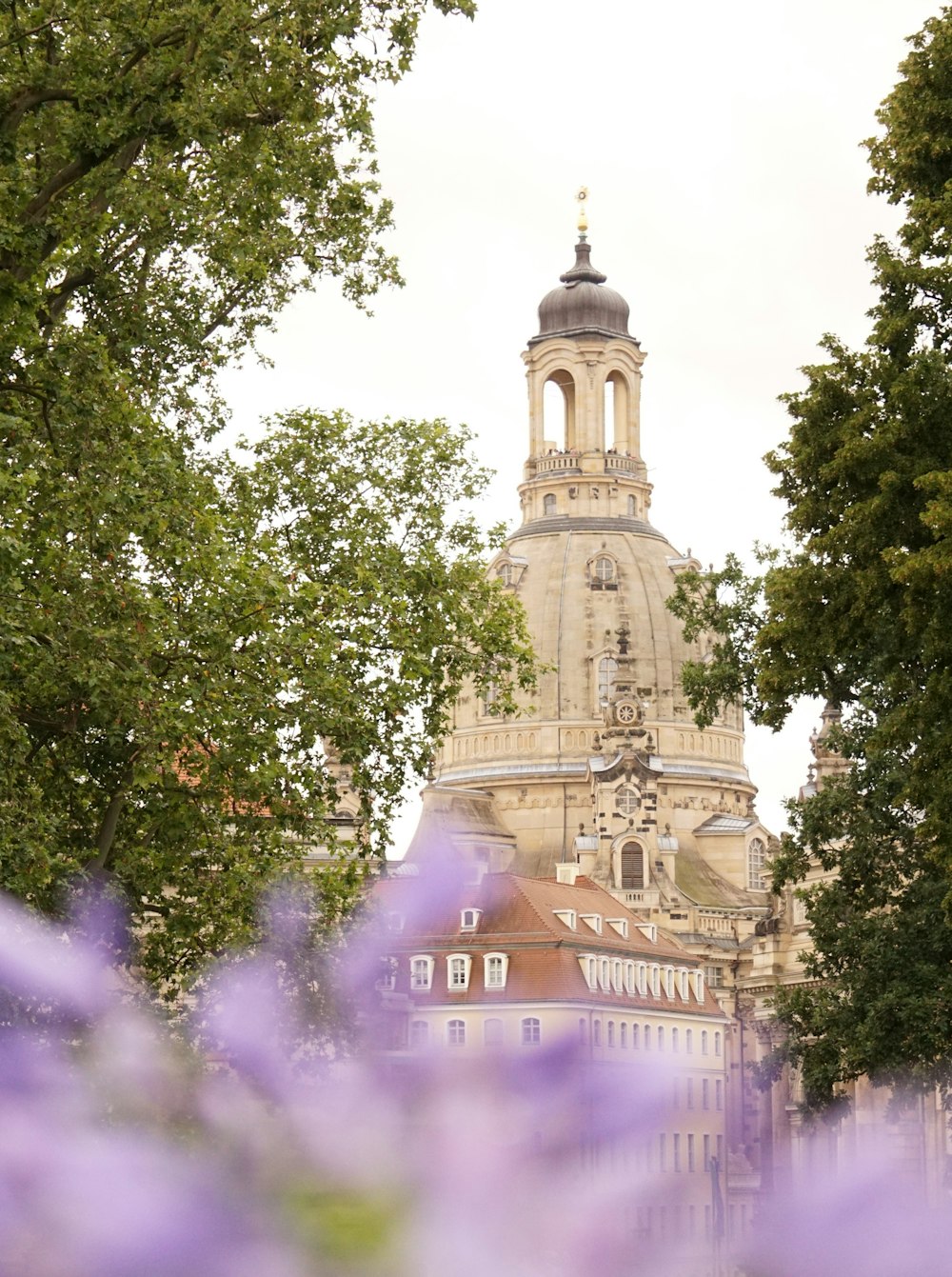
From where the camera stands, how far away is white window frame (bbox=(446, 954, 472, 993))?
64.3 metres

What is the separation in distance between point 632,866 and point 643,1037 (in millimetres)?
55932

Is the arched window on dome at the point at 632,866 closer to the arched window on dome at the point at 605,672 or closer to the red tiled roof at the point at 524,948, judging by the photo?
the arched window on dome at the point at 605,672

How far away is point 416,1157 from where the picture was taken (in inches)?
1142

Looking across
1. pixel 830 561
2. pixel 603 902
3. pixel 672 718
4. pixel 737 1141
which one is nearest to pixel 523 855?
pixel 672 718

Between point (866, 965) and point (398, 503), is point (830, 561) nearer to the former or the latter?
point (398, 503)

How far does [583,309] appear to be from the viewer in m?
158

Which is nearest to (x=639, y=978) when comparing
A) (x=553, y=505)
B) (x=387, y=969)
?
(x=387, y=969)

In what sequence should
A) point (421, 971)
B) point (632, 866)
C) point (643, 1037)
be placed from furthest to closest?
point (632, 866)
point (643, 1037)
point (421, 971)

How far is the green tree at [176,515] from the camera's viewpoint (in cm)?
2612

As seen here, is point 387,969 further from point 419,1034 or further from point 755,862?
point 755,862

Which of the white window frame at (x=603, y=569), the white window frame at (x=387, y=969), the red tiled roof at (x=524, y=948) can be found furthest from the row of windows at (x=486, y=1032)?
the white window frame at (x=603, y=569)

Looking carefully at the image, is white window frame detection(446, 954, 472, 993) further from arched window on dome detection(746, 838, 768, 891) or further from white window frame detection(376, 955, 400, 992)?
arched window on dome detection(746, 838, 768, 891)

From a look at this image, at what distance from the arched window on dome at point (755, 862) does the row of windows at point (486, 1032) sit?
71.7 m

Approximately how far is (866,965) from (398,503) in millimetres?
12525
